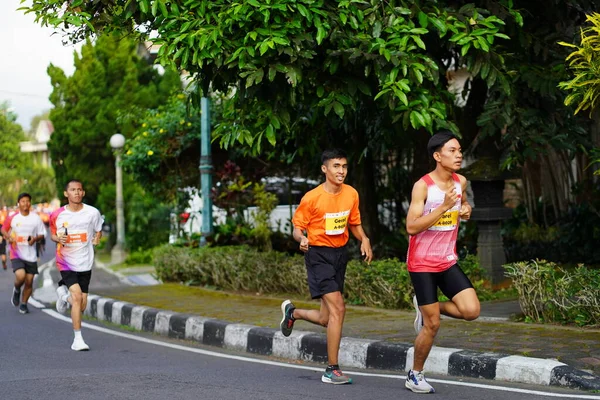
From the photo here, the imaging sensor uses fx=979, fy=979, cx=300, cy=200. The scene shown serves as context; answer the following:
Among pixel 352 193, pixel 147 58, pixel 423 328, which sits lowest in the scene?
pixel 423 328

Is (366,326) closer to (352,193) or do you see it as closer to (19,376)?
(352,193)

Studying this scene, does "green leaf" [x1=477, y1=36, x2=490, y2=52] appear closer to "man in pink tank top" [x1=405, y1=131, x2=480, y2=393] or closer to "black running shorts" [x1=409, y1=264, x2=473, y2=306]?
"man in pink tank top" [x1=405, y1=131, x2=480, y2=393]

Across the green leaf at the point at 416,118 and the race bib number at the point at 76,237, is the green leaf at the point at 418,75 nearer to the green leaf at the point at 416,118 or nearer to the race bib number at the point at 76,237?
the green leaf at the point at 416,118

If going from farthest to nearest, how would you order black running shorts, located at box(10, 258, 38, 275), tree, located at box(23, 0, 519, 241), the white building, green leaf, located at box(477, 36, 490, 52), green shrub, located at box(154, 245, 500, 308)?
the white building → black running shorts, located at box(10, 258, 38, 275) → green shrub, located at box(154, 245, 500, 308) → green leaf, located at box(477, 36, 490, 52) → tree, located at box(23, 0, 519, 241)

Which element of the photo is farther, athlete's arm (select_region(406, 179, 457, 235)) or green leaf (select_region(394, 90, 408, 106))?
green leaf (select_region(394, 90, 408, 106))

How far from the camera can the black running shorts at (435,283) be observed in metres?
6.46

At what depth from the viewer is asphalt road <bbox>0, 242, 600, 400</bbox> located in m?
6.60

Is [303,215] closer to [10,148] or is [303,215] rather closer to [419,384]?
[419,384]

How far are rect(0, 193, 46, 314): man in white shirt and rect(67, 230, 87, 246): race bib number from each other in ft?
14.2

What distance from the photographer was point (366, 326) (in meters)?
9.38

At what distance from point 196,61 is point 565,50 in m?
4.60

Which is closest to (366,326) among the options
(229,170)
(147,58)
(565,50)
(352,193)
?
(352,193)

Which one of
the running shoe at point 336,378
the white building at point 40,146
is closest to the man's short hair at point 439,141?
the running shoe at point 336,378

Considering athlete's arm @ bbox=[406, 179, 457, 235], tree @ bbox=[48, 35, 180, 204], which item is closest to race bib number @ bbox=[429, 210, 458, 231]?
athlete's arm @ bbox=[406, 179, 457, 235]
